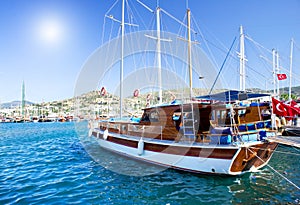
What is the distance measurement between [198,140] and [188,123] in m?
1.25

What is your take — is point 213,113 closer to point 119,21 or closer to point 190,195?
point 190,195

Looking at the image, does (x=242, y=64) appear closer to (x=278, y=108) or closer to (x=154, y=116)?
(x=278, y=108)

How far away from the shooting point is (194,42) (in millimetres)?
15164

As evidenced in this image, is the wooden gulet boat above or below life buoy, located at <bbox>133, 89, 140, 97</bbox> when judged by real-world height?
below

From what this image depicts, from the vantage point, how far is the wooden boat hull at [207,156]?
773cm

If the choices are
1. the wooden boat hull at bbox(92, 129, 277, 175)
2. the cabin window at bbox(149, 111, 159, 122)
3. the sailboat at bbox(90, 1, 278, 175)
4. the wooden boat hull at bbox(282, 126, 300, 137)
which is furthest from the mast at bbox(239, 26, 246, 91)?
the cabin window at bbox(149, 111, 159, 122)

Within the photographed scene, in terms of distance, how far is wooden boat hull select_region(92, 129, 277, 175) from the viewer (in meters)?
7.73

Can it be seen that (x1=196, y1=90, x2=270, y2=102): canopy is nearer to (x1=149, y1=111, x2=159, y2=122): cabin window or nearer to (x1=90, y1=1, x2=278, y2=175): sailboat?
(x1=90, y1=1, x2=278, y2=175): sailboat

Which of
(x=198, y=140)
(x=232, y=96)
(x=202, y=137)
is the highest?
(x=232, y=96)

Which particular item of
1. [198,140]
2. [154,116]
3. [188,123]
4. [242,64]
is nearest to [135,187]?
[198,140]

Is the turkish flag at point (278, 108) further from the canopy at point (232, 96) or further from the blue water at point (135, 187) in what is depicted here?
the blue water at point (135, 187)

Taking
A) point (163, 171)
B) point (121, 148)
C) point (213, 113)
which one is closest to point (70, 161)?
point (121, 148)

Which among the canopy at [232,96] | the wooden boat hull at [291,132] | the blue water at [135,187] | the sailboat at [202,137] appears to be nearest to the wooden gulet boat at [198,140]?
the sailboat at [202,137]

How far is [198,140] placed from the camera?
28.6 ft
